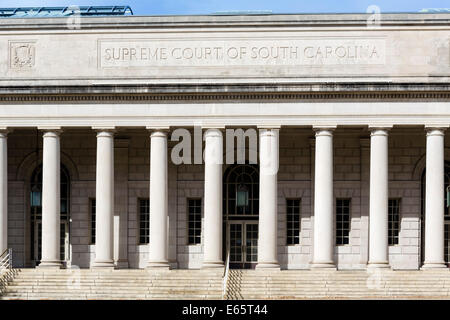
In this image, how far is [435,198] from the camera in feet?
192

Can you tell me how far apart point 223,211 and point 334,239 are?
660cm

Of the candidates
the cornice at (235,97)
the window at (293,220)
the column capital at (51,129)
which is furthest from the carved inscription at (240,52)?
the window at (293,220)

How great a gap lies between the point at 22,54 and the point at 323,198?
1859 centimetres

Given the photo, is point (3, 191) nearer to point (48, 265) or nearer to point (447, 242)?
point (48, 265)

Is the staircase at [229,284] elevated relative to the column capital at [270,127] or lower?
lower

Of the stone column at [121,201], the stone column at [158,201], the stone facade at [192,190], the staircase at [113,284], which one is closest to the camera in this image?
the staircase at [113,284]

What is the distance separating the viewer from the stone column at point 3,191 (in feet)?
197

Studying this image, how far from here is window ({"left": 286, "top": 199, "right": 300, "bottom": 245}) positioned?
6369cm

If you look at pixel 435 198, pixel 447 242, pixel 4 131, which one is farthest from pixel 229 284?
pixel 4 131

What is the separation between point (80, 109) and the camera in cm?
5969

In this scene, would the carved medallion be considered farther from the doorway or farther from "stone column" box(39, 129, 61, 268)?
the doorway

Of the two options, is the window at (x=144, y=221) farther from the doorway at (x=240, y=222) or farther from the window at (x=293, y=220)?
the window at (x=293, y=220)

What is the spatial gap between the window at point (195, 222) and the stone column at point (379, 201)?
1068cm

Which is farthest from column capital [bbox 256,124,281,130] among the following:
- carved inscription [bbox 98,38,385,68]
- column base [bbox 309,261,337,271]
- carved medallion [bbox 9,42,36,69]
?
carved medallion [bbox 9,42,36,69]
